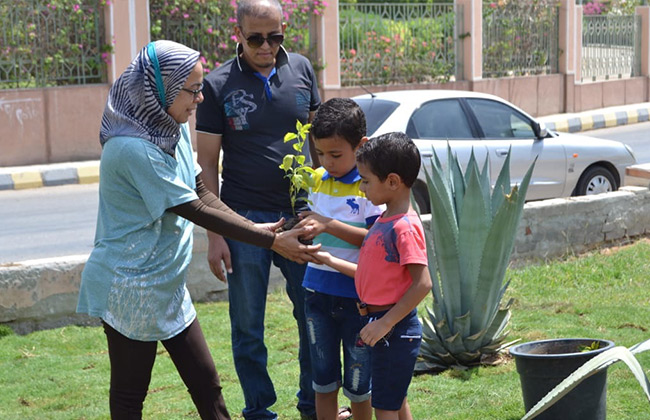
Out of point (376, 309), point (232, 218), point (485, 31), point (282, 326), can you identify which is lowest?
point (282, 326)

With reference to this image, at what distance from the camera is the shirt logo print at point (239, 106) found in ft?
14.6

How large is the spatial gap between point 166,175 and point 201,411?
975 millimetres

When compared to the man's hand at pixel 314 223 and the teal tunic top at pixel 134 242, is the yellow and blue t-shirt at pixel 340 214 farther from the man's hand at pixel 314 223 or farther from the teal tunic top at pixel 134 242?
the teal tunic top at pixel 134 242

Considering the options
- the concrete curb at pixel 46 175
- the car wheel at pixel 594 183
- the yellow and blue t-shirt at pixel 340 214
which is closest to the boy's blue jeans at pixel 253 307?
the yellow and blue t-shirt at pixel 340 214

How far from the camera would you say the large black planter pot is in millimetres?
4129

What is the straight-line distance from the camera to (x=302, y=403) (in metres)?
4.69

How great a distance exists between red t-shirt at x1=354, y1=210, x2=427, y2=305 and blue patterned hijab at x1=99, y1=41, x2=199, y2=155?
90 centimetres

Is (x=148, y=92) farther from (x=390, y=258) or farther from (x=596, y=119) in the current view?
(x=596, y=119)

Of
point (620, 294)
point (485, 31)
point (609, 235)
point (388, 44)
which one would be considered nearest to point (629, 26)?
point (485, 31)

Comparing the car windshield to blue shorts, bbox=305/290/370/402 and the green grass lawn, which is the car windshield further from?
blue shorts, bbox=305/290/370/402

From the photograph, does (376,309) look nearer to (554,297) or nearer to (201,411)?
(201,411)

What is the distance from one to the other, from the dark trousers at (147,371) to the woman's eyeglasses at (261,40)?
1.31 m

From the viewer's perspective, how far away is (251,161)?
4.50 metres

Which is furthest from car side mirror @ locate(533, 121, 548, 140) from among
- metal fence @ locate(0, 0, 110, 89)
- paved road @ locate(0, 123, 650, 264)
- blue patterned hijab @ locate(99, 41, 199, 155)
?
metal fence @ locate(0, 0, 110, 89)
